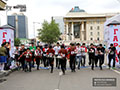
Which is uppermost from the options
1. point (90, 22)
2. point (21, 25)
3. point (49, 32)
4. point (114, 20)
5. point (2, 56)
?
point (90, 22)

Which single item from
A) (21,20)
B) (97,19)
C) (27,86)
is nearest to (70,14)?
(97,19)

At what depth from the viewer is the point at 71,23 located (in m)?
110

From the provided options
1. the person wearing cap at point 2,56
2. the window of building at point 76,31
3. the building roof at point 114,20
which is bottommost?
the person wearing cap at point 2,56

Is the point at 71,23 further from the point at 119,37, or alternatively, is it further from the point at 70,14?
the point at 119,37

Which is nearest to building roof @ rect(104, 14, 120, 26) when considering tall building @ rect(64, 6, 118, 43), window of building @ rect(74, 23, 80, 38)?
tall building @ rect(64, 6, 118, 43)

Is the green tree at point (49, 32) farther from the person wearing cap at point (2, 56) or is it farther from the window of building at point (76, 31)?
the person wearing cap at point (2, 56)

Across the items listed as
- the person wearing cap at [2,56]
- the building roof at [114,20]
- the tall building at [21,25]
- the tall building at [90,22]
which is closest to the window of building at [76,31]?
the tall building at [90,22]

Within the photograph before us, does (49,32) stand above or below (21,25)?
below

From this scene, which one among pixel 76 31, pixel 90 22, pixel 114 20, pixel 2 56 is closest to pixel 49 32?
pixel 90 22

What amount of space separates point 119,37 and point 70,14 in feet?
307

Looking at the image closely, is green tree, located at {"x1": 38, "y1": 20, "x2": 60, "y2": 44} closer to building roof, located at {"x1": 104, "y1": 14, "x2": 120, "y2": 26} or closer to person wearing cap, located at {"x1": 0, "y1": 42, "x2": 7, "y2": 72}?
building roof, located at {"x1": 104, "y1": 14, "x2": 120, "y2": 26}

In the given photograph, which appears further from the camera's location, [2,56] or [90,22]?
[90,22]

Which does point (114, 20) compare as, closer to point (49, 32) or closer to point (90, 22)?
point (49, 32)

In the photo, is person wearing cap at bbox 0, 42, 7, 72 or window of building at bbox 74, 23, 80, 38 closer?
person wearing cap at bbox 0, 42, 7, 72
